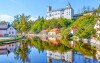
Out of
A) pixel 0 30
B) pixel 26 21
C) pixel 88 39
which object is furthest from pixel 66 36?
pixel 26 21

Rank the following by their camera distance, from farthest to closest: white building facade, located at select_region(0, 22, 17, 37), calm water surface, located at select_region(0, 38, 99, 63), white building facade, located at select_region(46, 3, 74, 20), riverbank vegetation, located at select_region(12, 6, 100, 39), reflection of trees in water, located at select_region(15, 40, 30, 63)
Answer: white building facade, located at select_region(46, 3, 74, 20) → riverbank vegetation, located at select_region(12, 6, 100, 39) → white building facade, located at select_region(0, 22, 17, 37) → reflection of trees in water, located at select_region(15, 40, 30, 63) → calm water surface, located at select_region(0, 38, 99, 63)

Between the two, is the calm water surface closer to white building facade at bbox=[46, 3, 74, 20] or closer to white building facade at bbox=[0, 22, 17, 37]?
white building facade at bbox=[0, 22, 17, 37]

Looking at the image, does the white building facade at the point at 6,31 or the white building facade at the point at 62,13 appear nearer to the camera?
the white building facade at the point at 6,31

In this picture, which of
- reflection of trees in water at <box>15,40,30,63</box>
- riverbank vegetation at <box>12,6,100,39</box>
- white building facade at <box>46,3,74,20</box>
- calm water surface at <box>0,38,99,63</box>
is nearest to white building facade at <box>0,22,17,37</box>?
riverbank vegetation at <box>12,6,100,39</box>

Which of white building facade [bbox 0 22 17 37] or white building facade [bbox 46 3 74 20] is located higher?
white building facade [bbox 46 3 74 20]

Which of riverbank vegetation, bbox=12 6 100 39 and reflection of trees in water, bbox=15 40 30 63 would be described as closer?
reflection of trees in water, bbox=15 40 30 63

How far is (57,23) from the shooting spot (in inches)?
3086

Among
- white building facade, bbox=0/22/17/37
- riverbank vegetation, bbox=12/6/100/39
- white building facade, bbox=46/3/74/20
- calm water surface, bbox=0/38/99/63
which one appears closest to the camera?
calm water surface, bbox=0/38/99/63

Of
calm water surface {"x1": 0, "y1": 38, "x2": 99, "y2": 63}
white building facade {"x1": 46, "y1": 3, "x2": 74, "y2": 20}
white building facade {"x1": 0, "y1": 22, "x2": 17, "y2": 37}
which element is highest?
white building facade {"x1": 46, "y1": 3, "x2": 74, "y2": 20}

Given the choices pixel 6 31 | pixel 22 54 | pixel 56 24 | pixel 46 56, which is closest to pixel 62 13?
pixel 56 24

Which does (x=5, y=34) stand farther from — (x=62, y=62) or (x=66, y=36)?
(x=62, y=62)

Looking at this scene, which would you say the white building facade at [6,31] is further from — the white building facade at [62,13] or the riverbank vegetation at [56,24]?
the white building facade at [62,13]

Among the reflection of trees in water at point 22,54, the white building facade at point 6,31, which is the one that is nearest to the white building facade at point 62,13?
the white building facade at point 6,31

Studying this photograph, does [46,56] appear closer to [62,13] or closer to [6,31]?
[6,31]
